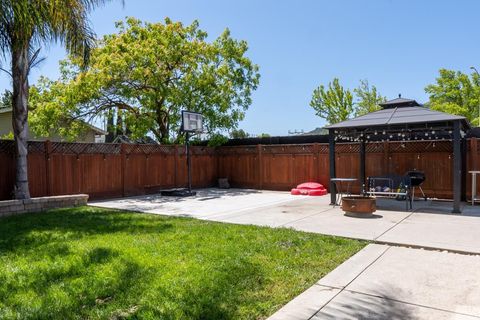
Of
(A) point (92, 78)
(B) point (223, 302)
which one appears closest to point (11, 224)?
(B) point (223, 302)

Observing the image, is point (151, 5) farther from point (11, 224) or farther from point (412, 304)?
point (412, 304)

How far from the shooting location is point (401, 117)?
8.64 metres

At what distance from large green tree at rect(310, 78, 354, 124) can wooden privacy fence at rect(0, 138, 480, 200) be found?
19703 millimetres

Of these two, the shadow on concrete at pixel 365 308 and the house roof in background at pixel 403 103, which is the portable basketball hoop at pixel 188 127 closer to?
the house roof in background at pixel 403 103

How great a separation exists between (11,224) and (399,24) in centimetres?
1382

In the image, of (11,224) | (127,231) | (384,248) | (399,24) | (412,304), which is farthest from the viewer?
(399,24)

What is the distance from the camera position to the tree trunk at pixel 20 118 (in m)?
8.23

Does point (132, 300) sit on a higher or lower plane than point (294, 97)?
lower

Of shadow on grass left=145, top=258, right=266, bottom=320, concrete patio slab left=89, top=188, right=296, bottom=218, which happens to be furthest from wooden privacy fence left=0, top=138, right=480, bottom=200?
shadow on grass left=145, top=258, right=266, bottom=320

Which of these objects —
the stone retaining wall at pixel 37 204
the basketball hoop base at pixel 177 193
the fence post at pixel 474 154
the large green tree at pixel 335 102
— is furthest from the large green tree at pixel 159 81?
the large green tree at pixel 335 102

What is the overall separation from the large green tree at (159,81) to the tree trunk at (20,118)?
15.7ft

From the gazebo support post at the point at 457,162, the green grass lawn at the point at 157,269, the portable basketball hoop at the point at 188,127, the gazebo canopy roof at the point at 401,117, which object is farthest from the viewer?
the portable basketball hoop at the point at 188,127

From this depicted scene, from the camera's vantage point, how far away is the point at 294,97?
30844mm

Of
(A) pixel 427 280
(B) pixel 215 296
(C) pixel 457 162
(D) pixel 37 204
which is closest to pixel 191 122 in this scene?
(D) pixel 37 204
